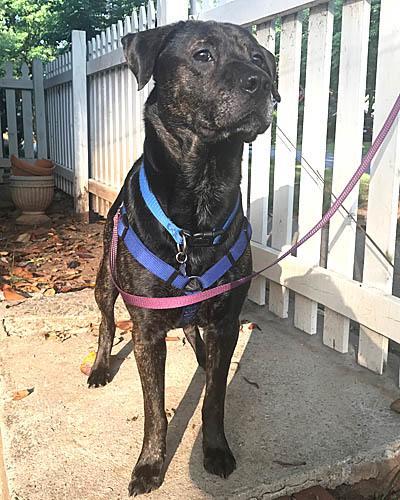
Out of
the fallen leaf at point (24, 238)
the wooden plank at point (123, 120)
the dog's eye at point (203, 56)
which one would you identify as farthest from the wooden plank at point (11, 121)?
the dog's eye at point (203, 56)

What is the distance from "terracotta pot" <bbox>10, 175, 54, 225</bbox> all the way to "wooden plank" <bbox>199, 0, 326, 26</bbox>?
3906mm

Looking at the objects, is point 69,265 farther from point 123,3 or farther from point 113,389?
point 123,3

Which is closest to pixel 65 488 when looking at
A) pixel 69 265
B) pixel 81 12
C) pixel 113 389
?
pixel 113 389

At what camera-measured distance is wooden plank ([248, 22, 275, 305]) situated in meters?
3.68

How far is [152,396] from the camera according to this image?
2195mm

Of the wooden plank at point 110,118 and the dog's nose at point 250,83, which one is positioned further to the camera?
the wooden plank at point 110,118

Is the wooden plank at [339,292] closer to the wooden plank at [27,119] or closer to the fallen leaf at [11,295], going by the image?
the fallen leaf at [11,295]

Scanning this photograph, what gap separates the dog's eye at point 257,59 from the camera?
237cm

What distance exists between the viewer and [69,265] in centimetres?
525

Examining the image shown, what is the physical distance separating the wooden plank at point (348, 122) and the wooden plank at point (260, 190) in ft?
2.31

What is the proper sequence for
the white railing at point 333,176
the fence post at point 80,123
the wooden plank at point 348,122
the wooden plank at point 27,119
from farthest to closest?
the wooden plank at point 27,119 → the fence post at point 80,123 → the wooden plank at point 348,122 → the white railing at point 333,176

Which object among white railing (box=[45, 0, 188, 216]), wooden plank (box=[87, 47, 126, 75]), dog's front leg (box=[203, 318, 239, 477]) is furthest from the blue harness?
wooden plank (box=[87, 47, 126, 75])

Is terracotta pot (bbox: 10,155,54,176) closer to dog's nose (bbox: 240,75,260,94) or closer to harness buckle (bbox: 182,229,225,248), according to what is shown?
harness buckle (bbox: 182,229,225,248)

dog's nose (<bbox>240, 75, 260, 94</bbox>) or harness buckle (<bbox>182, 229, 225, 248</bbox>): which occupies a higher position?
dog's nose (<bbox>240, 75, 260, 94</bbox>)
